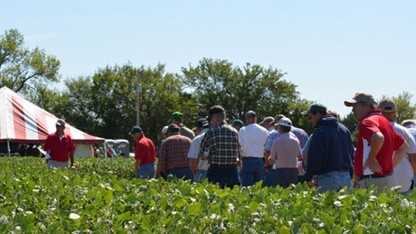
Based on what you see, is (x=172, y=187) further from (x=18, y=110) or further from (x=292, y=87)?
(x=292, y=87)

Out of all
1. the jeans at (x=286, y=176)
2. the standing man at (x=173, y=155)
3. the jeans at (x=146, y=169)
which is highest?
the standing man at (x=173, y=155)

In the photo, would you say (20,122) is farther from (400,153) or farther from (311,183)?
(400,153)

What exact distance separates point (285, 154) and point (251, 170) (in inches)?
81.2

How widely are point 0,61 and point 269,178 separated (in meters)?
67.8

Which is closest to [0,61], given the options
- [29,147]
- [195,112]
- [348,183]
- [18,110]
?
[195,112]

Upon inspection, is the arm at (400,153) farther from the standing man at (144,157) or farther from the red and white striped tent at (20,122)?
the red and white striped tent at (20,122)

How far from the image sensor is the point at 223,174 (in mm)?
10633

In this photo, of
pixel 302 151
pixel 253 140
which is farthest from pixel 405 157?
pixel 253 140

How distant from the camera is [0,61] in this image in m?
77.1

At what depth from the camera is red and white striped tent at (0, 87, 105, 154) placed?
2728 cm

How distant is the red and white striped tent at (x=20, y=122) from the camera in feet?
89.5

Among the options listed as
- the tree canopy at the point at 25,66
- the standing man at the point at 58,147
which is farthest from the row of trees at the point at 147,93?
the standing man at the point at 58,147

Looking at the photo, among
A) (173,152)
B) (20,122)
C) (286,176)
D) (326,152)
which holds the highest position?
(20,122)

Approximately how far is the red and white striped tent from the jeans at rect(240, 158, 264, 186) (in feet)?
46.9
